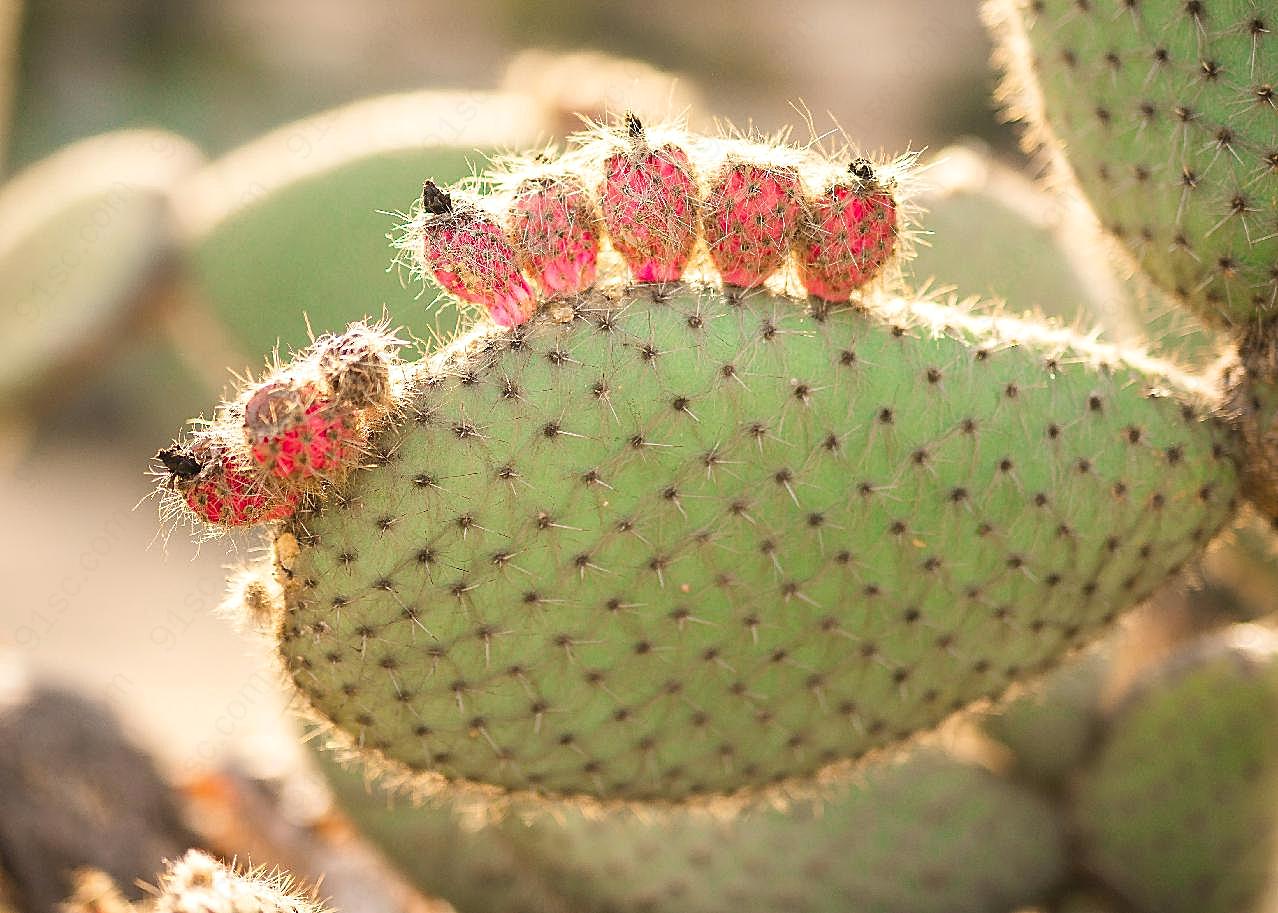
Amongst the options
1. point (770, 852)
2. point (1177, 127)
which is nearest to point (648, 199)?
point (1177, 127)

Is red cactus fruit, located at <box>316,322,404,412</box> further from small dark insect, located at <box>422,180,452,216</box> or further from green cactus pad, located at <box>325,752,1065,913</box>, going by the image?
green cactus pad, located at <box>325,752,1065,913</box>

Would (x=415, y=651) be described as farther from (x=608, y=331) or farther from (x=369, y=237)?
(x=369, y=237)

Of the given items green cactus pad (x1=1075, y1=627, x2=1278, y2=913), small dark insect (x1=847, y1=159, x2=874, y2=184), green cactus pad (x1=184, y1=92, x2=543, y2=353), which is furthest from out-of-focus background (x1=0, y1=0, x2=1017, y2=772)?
green cactus pad (x1=1075, y1=627, x2=1278, y2=913)

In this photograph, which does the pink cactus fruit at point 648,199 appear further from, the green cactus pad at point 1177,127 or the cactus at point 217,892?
the cactus at point 217,892

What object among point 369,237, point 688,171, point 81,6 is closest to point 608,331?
point 688,171

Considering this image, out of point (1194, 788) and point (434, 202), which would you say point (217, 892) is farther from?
point (1194, 788)
